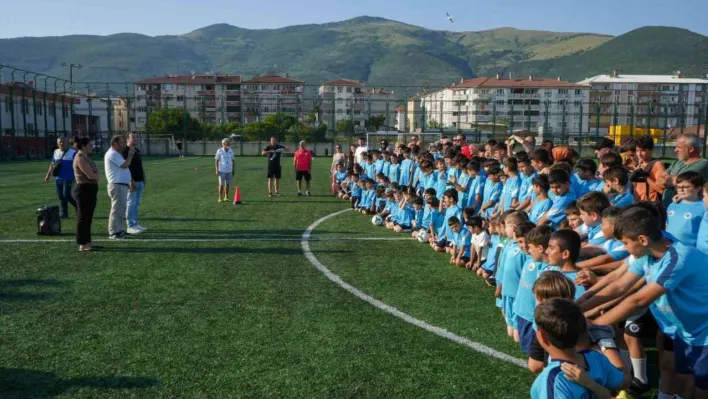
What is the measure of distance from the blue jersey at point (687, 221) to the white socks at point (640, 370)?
124cm

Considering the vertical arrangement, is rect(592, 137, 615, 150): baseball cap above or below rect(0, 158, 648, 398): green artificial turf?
above

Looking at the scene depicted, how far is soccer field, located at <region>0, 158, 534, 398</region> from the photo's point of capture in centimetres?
505

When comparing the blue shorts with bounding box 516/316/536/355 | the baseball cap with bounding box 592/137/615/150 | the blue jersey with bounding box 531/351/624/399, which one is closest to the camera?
the blue jersey with bounding box 531/351/624/399

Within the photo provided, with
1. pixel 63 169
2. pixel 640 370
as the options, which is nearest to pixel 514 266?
pixel 640 370

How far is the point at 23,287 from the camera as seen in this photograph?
783cm

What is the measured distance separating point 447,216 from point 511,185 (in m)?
1.36

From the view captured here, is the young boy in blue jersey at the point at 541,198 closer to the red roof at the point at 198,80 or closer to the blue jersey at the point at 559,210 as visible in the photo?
the blue jersey at the point at 559,210

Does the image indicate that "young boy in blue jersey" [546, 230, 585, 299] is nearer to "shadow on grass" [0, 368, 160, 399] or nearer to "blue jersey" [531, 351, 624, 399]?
"blue jersey" [531, 351, 624, 399]

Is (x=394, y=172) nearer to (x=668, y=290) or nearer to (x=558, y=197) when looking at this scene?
(x=558, y=197)

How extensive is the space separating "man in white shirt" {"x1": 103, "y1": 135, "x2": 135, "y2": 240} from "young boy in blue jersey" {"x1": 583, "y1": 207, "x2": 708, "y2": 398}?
9.01 m

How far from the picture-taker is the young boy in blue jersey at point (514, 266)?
568 cm

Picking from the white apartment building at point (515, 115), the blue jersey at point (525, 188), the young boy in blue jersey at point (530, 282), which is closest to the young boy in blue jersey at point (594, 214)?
the young boy in blue jersey at point (530, 282)

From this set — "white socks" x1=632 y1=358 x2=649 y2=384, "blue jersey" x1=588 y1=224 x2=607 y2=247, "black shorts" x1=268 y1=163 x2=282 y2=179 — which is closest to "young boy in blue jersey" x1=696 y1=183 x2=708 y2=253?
"blue jersey" x1=588 y1=224 x2=607 y2=247

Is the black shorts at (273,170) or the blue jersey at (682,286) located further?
the black shorts at (273,170)
